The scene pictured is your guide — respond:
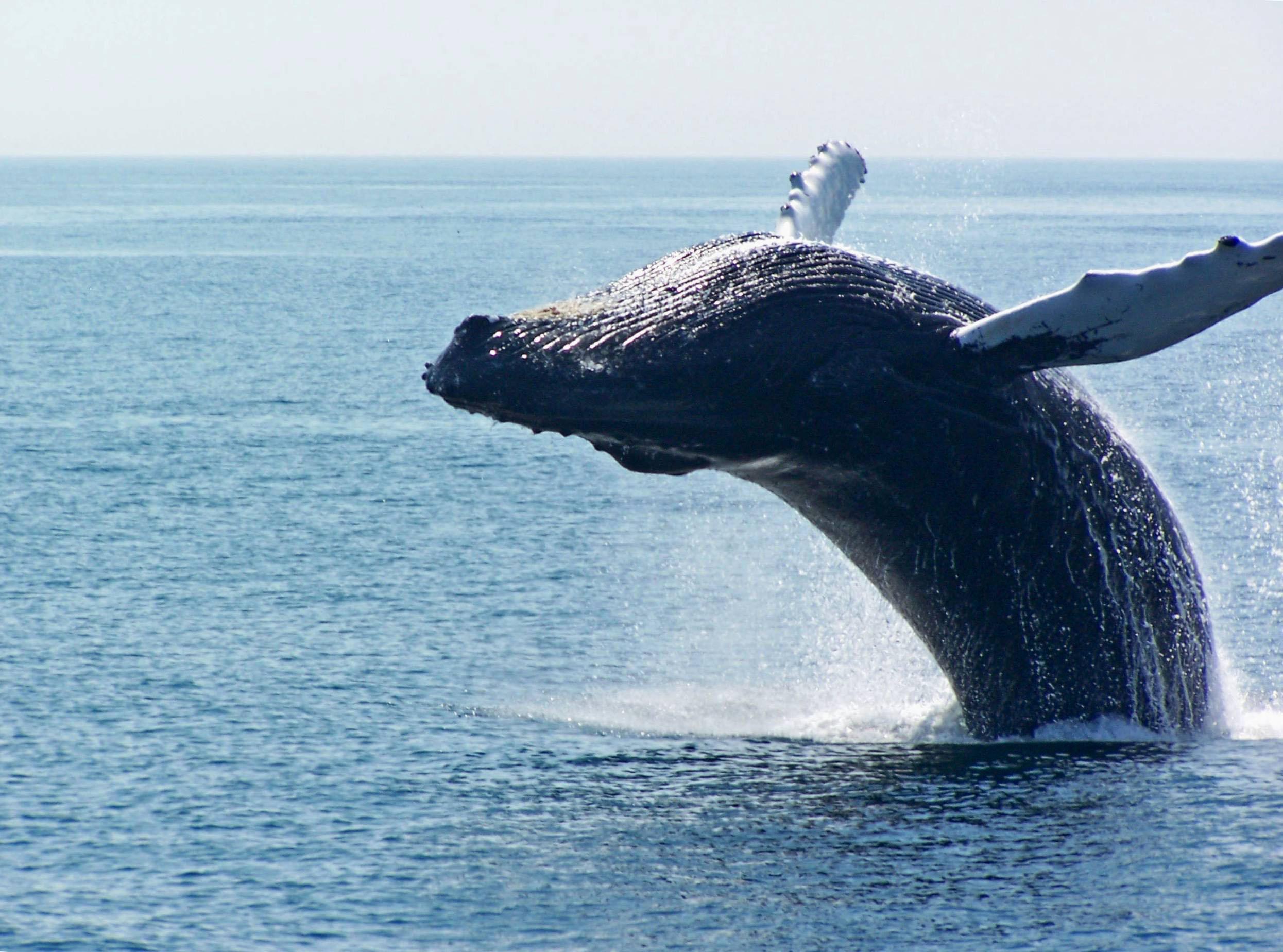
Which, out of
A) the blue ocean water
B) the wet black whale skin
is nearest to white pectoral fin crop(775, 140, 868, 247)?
the wet black whale skin

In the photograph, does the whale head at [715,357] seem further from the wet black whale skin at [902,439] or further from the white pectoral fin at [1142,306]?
the white pectoral fin at [1142,306]

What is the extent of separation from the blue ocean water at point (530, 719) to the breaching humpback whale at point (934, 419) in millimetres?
836

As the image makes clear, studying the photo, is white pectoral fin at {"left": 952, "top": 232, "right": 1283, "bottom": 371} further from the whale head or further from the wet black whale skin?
the whale head

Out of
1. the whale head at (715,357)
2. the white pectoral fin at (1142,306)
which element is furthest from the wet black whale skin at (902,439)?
the white pectoral fin at (1142,306)

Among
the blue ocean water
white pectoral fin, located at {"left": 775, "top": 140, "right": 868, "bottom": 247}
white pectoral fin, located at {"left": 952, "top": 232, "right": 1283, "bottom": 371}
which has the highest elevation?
white pectoral fin, located at {"left": 775, "top": 140, "right": 868, "bottom": 247}

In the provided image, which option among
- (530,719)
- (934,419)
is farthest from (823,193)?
(530,719)

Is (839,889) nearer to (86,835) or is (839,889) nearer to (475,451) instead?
(86,835)

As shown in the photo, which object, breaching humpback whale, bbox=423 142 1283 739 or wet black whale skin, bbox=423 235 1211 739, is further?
wet black whale skin, bbox=423 235 1211 739

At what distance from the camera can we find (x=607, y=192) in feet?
575

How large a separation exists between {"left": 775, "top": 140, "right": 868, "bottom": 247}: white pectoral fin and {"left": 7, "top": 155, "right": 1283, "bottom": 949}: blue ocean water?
10.9 feet

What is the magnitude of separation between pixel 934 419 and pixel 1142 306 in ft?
4.68

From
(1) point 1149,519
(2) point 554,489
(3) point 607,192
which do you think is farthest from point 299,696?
(3) point 607,192

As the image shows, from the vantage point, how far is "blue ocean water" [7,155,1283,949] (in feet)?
30.5

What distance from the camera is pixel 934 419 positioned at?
355 inches
